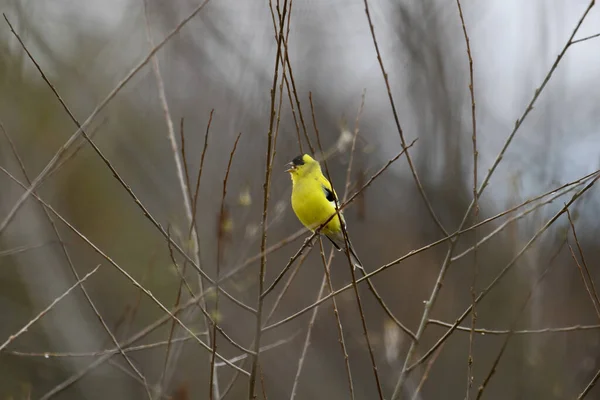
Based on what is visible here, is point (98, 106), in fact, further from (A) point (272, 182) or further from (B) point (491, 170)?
(A) point (272, 182)

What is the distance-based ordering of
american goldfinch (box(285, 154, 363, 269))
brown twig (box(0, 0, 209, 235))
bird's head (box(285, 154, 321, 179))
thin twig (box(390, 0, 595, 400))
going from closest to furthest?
brown twig (box(0, 0, 209, 235))
thin twig (box(390, 0, 595, 400))
american goldfinch (box(285, 154, 363, 269))
bird's head (box(285, 154, 321, 179))

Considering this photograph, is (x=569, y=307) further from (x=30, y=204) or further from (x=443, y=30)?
(x=30, y=204)

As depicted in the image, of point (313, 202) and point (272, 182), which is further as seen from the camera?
point (272, 182)

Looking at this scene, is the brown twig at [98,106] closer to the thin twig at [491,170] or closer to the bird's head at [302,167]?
the thin twig at [491,170]

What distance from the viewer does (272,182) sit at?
20.1ft

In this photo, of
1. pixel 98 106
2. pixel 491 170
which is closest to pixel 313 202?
pixel 491 170

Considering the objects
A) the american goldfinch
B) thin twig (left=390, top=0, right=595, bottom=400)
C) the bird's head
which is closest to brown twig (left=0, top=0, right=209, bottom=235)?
thin twig (left=390, top=0, right=595, bottom=400)

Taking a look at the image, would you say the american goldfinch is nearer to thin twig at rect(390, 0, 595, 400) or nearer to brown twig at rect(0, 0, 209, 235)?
thin twig at rect(390, 0, 595, 400)

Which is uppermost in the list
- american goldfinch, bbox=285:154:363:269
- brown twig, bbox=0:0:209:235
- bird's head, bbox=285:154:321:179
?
brown twig, bbox=0:0:209:235

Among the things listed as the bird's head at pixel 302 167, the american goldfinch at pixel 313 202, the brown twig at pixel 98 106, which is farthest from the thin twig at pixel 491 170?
the bird's head at pixel 302 167

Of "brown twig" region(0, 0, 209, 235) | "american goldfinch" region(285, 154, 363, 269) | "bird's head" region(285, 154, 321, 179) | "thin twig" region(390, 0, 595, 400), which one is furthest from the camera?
"bird's head" region(285, 154, 321, 179)

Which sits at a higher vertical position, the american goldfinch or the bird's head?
the bird's head

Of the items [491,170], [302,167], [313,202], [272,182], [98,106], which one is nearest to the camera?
[98,106]

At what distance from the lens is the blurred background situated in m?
4.66
